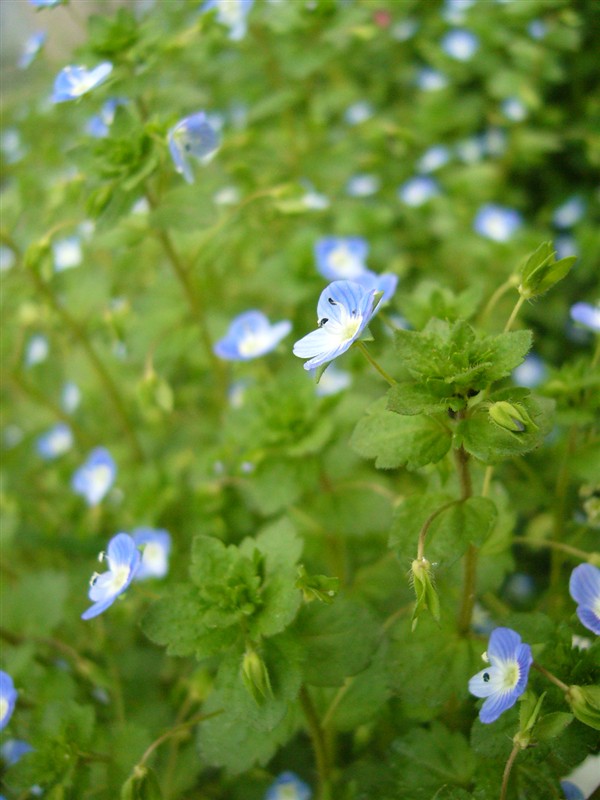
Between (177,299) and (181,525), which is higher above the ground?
(177,299)

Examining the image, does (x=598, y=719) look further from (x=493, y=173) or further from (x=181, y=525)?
(x=493, y=173)

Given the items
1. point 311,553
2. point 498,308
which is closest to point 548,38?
point 498,308

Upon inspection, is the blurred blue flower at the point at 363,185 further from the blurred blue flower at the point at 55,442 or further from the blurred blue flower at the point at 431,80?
the blurred blue flower at the point at 55,442

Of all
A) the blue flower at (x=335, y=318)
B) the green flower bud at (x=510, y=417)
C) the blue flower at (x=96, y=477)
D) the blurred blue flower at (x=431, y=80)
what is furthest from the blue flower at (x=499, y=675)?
the blurred blue flower at (x=431, y=80)

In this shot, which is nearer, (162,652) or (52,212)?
(162,652)

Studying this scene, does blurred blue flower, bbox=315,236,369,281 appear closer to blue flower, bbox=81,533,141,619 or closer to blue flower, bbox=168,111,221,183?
blue flower, bbox=168,111,221,183

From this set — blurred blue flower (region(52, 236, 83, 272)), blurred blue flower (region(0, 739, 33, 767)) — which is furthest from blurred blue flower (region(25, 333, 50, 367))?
blurred blue flower (region(0, 739, 33, 767))

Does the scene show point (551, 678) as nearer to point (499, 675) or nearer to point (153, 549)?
point (499, 675)
